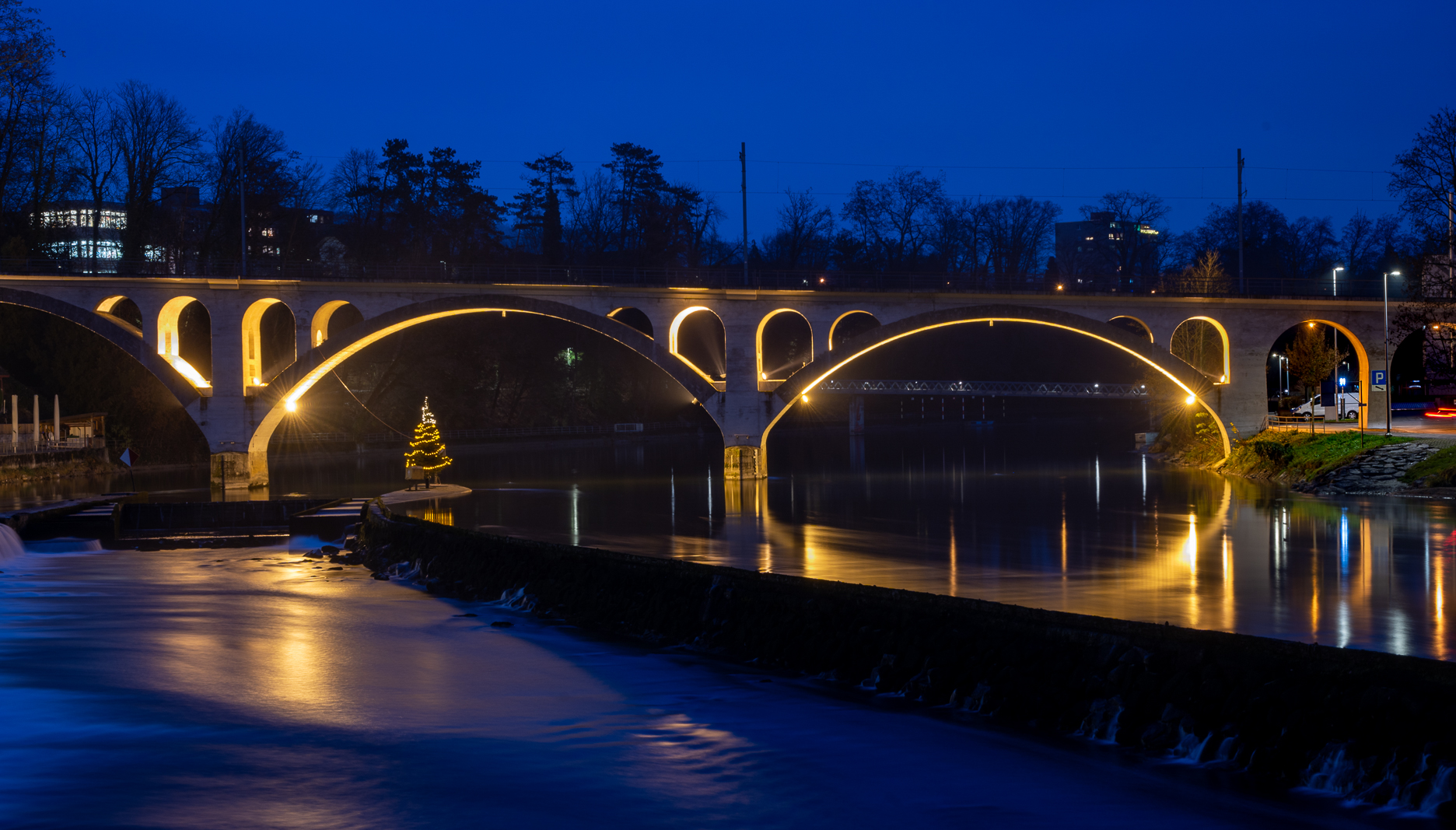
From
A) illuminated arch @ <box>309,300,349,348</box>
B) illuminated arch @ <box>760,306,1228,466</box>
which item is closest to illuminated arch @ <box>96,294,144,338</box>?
illuminated arch @ <box>309,300,349,348</box>

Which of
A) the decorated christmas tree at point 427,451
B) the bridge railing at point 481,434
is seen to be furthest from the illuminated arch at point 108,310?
the bridge railing at point 481,434

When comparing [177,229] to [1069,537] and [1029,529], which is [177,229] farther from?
[1069,537]

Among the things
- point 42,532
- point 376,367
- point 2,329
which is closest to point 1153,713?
point 42,532

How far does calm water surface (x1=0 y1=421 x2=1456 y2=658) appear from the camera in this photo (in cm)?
1773

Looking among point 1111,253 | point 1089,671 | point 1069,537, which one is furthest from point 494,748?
point 1111,253

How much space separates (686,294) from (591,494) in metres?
10.2

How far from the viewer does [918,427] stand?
106312mm

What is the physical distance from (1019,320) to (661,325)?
14.7m

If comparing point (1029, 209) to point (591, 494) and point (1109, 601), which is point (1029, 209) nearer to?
point (591, 494)

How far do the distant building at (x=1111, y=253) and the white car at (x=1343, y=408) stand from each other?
22.7 meters

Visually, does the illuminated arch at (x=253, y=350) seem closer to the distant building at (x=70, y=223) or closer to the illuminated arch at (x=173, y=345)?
the illuminated arch at (x=173, y=345)

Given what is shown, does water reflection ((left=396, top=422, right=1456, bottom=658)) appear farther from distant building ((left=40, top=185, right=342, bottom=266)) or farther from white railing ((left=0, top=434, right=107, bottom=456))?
distant building ((left=40, top=185, right=342, bottom=266))

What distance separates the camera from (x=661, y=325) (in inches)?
1859

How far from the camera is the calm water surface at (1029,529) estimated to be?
17734 mm
